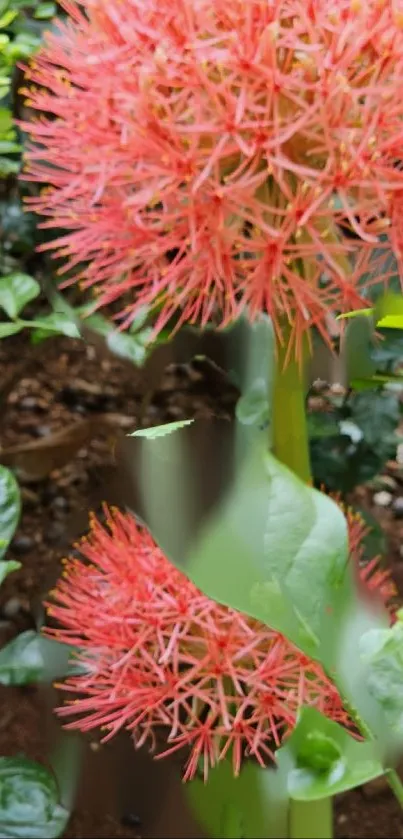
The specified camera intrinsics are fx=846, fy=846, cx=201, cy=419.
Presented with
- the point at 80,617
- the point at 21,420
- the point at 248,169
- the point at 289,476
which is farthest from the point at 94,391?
the point at 289,476

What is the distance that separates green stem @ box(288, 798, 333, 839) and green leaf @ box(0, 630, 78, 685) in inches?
7.6

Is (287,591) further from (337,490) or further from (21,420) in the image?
(21,420)

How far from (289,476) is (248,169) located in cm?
26

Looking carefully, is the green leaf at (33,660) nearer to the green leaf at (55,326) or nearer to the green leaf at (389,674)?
the green leaf at (55,326)

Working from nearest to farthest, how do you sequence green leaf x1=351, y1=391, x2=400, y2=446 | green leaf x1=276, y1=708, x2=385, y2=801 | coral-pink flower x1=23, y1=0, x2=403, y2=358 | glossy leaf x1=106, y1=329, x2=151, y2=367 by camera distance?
green leaf x1=276, y1=708, x2=385, y2=801 < coral-pink flower x1=23, y1=0, x2=403, y2=358 < glossy leaf x1=106, y1=329, x2=151, y2=367 < green leaf x1=351, y1=391, x2=400, y2=446

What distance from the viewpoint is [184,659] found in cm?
56

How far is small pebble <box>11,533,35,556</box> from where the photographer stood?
0.90m

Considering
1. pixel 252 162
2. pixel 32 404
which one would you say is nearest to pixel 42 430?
pixel 32 404

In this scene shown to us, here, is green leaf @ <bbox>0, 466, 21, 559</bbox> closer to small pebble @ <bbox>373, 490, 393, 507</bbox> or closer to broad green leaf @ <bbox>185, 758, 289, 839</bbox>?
broad green leaf @ <bbox>185, 758, 289, 839</bbox>

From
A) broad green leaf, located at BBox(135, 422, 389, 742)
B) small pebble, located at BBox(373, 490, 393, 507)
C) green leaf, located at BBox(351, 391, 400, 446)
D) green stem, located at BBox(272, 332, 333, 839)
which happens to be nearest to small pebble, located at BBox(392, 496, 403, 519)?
small pebble, located at BBox(373, 490, 393, 507)

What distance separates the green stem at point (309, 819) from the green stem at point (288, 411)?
0.24 metres

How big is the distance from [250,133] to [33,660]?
409 mm

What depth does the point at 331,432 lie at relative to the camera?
0.75 metres

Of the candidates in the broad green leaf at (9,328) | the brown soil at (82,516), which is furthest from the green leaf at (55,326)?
the brown soil at (82,516)
